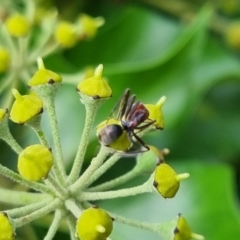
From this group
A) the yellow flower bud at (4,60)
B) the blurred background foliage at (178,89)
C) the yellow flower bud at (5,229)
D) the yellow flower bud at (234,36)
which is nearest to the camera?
the yellow flower bud at (5,229)

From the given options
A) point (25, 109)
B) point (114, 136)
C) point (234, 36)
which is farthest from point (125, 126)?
point (234, 36)

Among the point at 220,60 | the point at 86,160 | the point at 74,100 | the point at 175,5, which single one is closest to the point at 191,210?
the point at 86,160

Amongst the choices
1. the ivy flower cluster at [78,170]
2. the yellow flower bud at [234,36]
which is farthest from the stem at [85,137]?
the yellow flower bud at [234,36]

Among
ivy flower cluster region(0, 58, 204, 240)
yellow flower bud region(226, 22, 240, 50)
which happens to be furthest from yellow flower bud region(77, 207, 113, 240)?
yellow flower bud region(226, 22, 240, 50)

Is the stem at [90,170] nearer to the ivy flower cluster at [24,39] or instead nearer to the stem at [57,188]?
the stem at [57,188]

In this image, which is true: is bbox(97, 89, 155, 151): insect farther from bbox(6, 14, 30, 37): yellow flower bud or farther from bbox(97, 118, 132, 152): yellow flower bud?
bbox(6, 14, 30, 37): yellow flower bud

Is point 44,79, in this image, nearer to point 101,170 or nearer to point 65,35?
point 101,170
